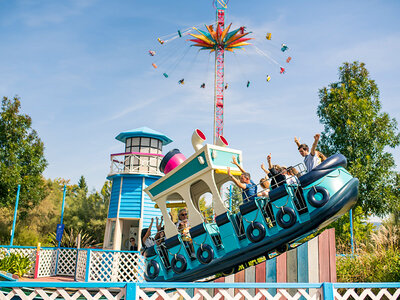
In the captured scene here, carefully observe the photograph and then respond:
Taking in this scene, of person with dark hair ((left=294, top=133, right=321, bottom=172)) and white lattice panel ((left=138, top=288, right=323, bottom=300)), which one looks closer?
white lattice panel ((left=138, top=288, right=323, bottom=300))

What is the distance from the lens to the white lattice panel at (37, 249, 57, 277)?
16250 mm

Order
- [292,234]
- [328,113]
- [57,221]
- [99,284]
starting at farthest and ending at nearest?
[57,221], [328,113], [292,234], [99,284]

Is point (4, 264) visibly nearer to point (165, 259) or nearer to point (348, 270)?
point (165, 259)

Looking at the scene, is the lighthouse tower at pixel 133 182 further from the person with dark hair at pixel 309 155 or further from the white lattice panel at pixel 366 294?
the white lattice panel at pixel 366 294

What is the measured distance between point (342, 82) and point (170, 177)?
1600 cm

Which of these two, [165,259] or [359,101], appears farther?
[359,101]

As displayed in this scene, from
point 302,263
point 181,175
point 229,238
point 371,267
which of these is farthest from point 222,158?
point 371,267

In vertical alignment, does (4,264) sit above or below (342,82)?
below

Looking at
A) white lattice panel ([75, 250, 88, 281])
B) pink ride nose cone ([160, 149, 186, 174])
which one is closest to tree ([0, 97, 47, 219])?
white lattice panel ([75, 250, 88, 281])

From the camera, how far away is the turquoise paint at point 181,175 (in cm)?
730

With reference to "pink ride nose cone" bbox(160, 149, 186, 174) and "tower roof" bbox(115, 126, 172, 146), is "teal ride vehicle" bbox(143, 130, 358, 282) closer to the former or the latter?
"pink ride nose cone" bbox(160, 149, 186, 174)

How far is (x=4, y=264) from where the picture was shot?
14492mm

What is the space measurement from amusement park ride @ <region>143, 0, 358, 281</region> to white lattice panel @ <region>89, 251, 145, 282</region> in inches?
235

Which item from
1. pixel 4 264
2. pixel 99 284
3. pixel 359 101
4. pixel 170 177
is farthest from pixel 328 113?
pixel 99 284
